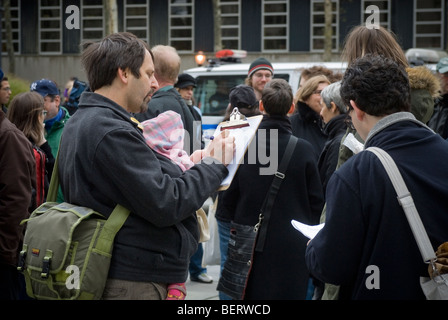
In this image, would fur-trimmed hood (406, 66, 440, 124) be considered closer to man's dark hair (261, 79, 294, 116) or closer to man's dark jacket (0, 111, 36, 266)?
man's dark hair (261, 79, 294, 116)

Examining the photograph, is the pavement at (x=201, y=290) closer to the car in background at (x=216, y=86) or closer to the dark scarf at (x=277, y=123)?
the dark scarf at (x=277, y=123)

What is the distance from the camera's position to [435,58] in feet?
39.1

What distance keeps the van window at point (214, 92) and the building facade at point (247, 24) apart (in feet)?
49.9

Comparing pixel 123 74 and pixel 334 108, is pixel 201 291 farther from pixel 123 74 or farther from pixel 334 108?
pixel 123 74

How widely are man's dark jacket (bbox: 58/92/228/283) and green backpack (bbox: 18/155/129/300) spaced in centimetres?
5

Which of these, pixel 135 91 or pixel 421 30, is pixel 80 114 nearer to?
pixel 135 91

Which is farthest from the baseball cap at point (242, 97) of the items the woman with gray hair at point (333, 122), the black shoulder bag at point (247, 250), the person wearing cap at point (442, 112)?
the person wearing cap at point (442, 112)

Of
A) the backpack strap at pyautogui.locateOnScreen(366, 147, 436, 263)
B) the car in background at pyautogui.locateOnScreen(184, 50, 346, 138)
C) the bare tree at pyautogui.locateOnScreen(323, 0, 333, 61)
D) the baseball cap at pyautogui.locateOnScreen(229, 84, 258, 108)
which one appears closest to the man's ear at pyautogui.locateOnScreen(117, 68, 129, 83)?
the backpack strap at pyautogui.locateOnScreen(366, 147, 436, 263)

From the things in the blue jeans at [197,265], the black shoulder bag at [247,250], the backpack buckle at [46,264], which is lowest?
the blue jeans at [197,265]

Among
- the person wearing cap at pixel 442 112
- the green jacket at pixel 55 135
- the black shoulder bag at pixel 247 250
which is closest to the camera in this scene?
the black shoulder bag at pixel 247 250

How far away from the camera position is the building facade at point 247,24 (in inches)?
1028

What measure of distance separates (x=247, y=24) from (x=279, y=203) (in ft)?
77.7

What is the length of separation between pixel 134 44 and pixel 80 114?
363 mm

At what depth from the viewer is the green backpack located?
92.8 inches
